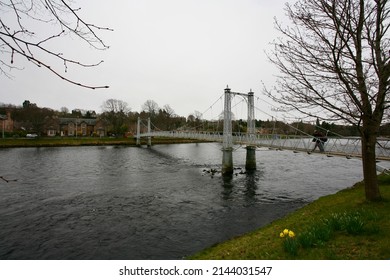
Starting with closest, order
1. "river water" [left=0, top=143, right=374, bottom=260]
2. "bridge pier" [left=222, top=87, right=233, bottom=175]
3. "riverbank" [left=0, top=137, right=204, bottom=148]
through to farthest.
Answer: "river water" [left=0, top=143, right=374, bottom=260]
"bridge pier" [left=222, top=87, right=233, bottom=175]
"riverbank" [left=0, top=137, right=204, bottom=148]

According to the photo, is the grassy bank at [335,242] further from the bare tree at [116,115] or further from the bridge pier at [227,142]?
the bare tree at [116,115]

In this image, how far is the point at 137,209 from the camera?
554 inches

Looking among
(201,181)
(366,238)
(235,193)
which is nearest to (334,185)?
(235,193)

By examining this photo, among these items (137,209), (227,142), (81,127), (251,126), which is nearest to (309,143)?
(227,142)

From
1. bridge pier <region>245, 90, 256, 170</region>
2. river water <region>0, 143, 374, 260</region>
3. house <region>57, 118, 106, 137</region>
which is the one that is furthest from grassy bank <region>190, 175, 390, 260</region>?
house <region>57, 118, 106, 137</region>

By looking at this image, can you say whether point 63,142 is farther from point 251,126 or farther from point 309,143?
point 309,143

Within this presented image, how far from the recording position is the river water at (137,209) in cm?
950

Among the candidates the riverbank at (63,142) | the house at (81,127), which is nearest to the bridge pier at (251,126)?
the riverbank at (63,142)

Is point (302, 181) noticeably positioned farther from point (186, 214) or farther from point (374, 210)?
point (374, 210)

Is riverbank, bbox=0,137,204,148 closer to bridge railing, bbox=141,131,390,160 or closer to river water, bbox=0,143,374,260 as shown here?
river water, bbox=0,143,374,260

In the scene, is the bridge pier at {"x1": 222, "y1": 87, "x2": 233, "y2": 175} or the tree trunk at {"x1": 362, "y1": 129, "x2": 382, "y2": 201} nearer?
the tree trunk at {"x1": 362, "y1": 129, "x2": 382, "y2": 201}

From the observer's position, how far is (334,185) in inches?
786

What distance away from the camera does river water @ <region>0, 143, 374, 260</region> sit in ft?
31.2
